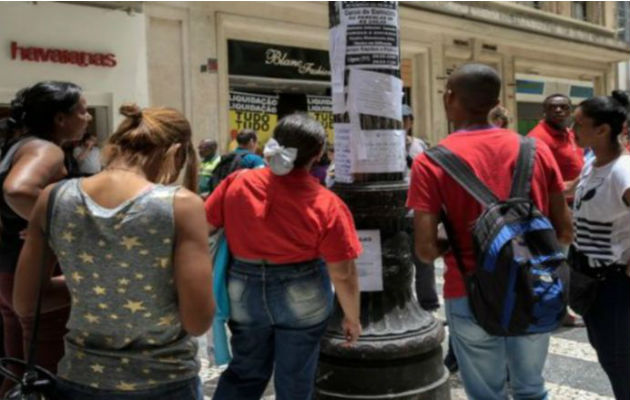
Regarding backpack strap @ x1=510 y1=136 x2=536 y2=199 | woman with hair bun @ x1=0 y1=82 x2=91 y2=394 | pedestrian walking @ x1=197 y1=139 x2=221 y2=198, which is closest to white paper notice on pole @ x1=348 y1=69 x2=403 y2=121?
backpack strap @ x1=510 y1=136 x2=536 y2=199

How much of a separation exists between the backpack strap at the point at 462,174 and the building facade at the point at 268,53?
10266 mm

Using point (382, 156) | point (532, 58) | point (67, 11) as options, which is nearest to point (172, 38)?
point (67, 11)

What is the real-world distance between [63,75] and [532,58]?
1639 centimetres

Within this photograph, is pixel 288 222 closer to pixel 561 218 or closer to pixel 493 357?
pixel 493 357

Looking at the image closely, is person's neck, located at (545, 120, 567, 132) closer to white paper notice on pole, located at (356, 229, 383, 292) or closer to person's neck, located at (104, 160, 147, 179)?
white paper notice on pole, located at (356, 229, 383, 292)

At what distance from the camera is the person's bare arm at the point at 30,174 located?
A: 274 centimetres

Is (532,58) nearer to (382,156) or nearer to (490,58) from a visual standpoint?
(490,58)

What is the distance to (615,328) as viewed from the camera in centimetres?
313

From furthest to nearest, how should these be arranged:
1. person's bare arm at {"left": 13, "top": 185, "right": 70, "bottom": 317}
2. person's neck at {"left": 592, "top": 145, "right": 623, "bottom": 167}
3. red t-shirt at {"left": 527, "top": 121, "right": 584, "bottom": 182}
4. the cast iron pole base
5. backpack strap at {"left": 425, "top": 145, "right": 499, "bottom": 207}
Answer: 1. red t-shirt at {"left": 527, "top": 121, "right": 584, "bottom": 182}
2. the cast iron pole base
3. person's neck at {"left": 592, "top": 145, "right": 623, "bottom": 167}
4. backpack strap at {"left": 425, "top": 145, "right": 499, "bottom": 207}
5. person's bare arm at {"left": 13, "top": 185, "right": 70, "bottom": 317}

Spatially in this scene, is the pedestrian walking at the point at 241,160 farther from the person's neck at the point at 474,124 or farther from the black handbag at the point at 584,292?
the person's neck at the point at 474,124

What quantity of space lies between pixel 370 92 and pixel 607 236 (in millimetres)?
1379

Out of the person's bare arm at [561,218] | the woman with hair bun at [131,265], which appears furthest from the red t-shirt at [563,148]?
the woman with hair bun at [131,265]

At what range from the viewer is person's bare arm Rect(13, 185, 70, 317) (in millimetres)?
2047

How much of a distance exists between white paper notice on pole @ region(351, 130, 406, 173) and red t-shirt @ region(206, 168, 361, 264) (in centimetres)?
62
